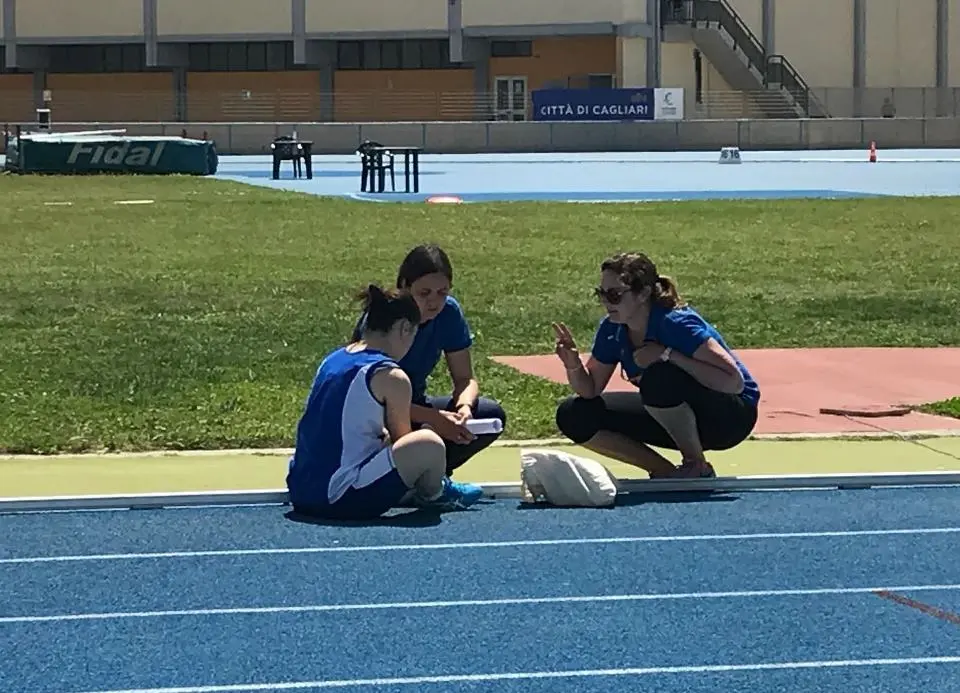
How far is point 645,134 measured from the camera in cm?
6412

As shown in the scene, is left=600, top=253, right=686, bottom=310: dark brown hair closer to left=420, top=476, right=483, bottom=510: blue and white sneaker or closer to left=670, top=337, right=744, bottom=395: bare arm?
left=670, top=337, right=744, bottom=395: bare arm

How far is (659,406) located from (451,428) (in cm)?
104

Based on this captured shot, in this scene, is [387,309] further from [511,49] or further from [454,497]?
[511,49]

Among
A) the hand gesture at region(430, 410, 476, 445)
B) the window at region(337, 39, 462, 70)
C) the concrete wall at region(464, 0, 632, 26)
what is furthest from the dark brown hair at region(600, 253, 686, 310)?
the window at region(337, 39, 462, 70)

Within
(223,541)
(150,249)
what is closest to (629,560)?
(223,541)

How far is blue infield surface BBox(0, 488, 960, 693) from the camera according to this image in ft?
19.4

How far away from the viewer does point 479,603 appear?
6.78 meters

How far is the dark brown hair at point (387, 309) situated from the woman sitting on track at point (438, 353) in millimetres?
329

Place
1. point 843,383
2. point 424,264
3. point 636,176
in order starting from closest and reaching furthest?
point 424,264 → point 843,383 → point 636,176

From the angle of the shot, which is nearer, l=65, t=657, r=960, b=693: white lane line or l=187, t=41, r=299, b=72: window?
l=65, t=657, r=960, b=693: white lane line

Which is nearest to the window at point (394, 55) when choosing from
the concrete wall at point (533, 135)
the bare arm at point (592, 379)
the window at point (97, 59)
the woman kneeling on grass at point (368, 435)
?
the window at point (97, 59)

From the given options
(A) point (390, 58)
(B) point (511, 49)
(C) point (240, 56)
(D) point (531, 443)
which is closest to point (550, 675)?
(D) point (531, 443)

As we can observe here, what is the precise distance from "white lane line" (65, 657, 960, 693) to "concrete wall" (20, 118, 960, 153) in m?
56.8

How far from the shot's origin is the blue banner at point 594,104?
63969mm
